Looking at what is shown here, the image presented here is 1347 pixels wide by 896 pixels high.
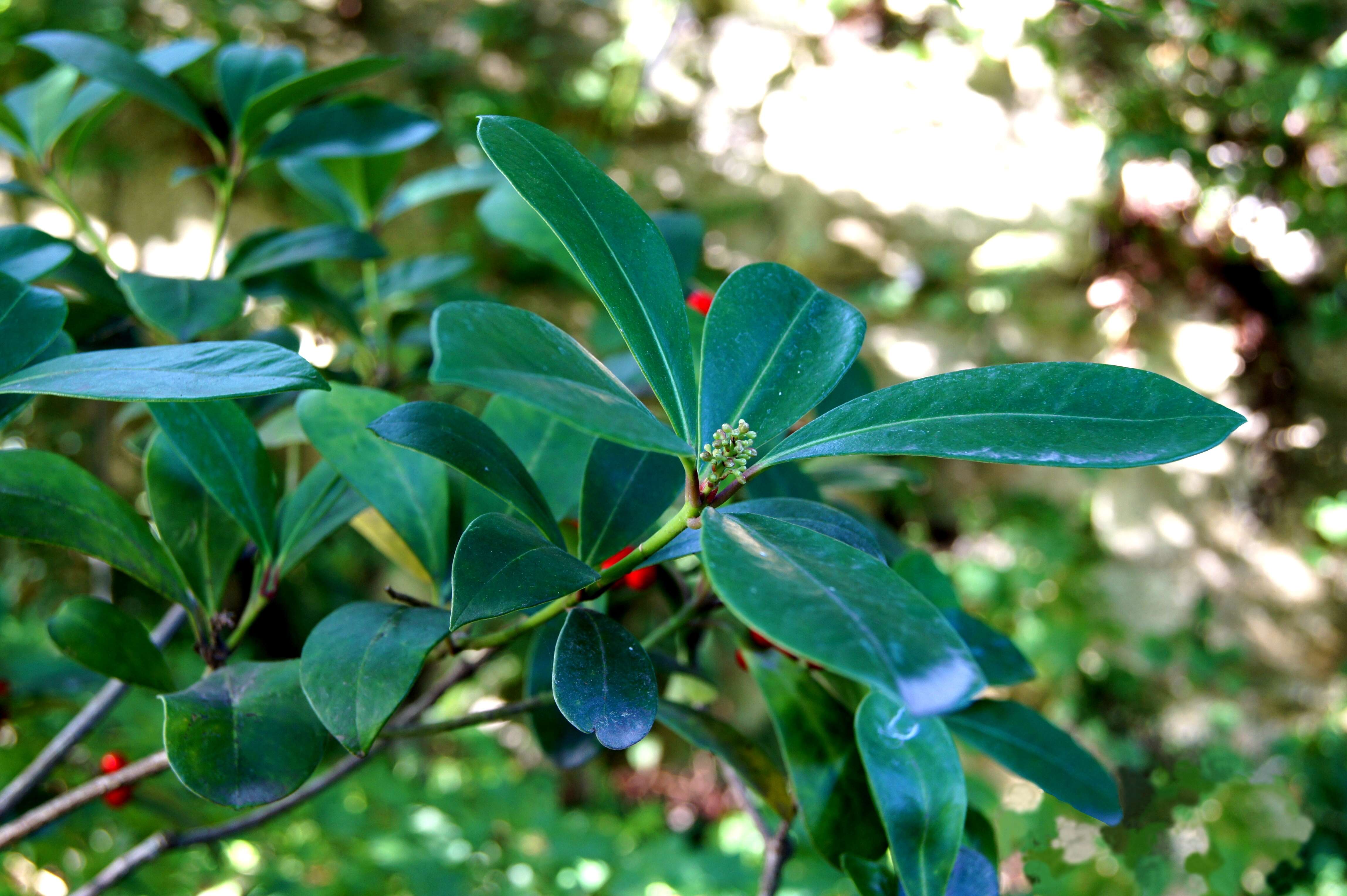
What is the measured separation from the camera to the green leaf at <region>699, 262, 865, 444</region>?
0.37m

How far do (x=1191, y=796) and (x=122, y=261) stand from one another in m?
3.74

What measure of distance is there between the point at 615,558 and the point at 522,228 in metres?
0.32

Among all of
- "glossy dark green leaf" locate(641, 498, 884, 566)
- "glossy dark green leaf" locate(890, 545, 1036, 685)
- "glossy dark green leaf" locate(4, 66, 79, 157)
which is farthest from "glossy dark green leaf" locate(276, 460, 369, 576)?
"glossy dark green leaf" locate(4, 66, 79, 157)

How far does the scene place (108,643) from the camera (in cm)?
47

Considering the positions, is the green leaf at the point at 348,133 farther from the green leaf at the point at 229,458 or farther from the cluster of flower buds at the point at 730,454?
the cluster of flower buds at the point at 730,454

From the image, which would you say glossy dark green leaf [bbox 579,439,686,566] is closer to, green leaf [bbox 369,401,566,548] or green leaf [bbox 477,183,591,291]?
green leaf [bbox 369,401,566,548]

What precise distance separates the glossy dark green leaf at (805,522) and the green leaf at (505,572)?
37mm

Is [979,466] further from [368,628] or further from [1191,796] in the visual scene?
[368,628]

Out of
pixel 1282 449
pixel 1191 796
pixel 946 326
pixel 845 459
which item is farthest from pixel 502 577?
pixel 1282 449

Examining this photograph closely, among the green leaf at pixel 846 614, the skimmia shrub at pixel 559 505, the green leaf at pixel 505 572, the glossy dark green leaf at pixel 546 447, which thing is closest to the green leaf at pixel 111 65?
the skimmia shrub at pixel 559 505

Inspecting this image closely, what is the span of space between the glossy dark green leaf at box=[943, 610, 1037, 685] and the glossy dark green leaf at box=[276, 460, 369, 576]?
0.37 m

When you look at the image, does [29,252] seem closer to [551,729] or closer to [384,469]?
[384,469]

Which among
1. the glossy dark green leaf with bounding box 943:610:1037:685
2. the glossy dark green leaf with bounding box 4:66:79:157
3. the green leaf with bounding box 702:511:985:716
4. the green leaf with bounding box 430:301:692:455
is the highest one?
the green leaf with bounding box 430:301:692:455

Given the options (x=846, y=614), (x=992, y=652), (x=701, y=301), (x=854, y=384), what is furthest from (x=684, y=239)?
(x=846, y=614)
